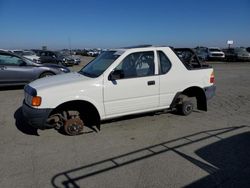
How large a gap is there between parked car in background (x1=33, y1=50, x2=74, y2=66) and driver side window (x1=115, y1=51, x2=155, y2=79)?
17.3 meters

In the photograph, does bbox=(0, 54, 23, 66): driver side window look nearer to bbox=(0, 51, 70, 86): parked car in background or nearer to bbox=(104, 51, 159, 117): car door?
bbox=(0, 51, 70, 86): parked car in background

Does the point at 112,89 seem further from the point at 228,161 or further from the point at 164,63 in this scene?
the point at 228,161

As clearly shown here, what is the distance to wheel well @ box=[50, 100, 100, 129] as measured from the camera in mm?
5346

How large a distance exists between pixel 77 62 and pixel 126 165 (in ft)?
84.6

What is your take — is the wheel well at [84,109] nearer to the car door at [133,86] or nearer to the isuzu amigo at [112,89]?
the isuzu amigo at [112,89]

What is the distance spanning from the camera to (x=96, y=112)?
17.9ft

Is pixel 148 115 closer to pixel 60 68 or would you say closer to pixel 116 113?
pixel 116 113

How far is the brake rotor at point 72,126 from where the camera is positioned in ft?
17.6

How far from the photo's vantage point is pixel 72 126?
5.37m

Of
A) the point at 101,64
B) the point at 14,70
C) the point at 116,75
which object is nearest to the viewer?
the point at 116,75

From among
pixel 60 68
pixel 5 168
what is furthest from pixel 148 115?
pixel 60 68

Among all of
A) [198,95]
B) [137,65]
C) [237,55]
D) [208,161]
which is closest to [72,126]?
[137,65]

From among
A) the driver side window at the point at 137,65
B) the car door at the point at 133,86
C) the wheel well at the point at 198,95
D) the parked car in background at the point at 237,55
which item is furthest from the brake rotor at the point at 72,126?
the parked car in background at the point at 237,55

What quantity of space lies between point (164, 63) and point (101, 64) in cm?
142
